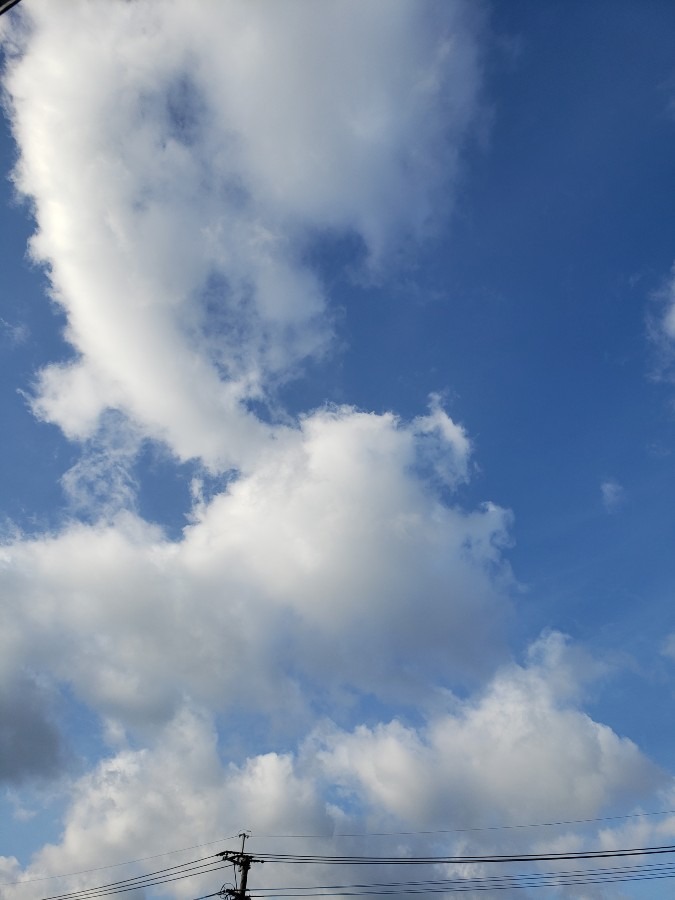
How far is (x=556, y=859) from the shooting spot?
34906 mm

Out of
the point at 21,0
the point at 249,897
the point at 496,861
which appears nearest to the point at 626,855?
the point at 496,861

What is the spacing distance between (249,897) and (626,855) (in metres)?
24.7

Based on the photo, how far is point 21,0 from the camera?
19.9 feet

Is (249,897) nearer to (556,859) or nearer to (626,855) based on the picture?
(556,859)

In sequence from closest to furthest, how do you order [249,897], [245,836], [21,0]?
[21,0] → [249,897] → [245,836]

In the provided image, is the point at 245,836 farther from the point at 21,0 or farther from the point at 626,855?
the point at 21,0

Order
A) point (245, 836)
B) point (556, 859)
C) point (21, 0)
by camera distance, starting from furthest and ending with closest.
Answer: point (245, 836) < point (556, 859) < point (21, 0)

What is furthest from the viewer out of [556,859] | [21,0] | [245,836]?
[245,836]

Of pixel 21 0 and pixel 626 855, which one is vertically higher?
pixel 21 0

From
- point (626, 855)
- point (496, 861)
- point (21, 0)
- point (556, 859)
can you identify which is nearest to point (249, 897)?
point (496, 861)

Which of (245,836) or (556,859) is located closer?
(556,859)

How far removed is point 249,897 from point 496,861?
1772 cm

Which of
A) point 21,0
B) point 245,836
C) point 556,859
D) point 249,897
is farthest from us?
point 245,836

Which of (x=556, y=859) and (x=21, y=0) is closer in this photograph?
(x=21, y=0)
